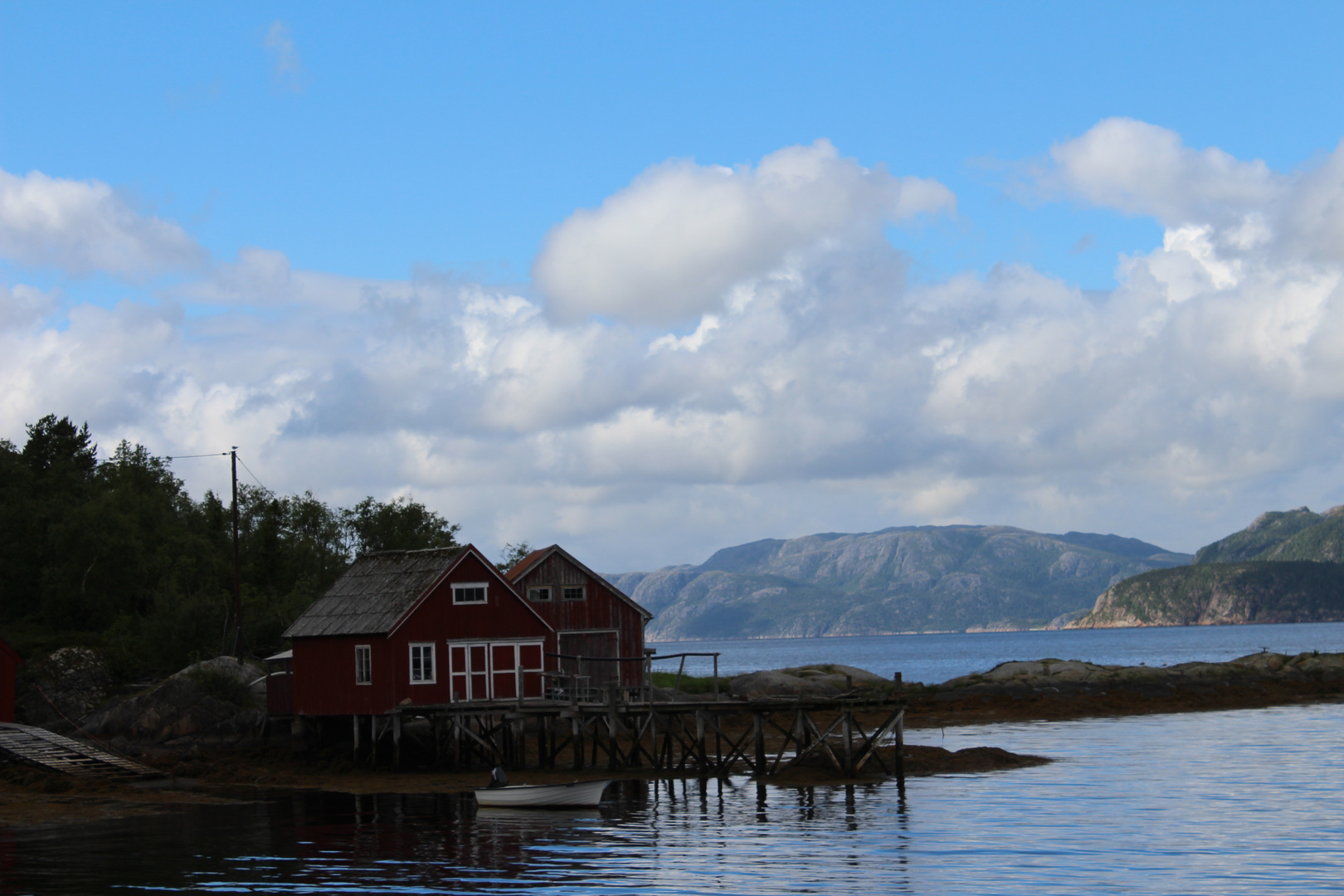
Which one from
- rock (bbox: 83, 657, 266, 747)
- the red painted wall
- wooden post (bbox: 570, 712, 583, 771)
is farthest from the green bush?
wooden post (bbox: 570, 712, 583, 771)

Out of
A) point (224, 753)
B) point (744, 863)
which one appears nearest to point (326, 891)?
point (744, 863)

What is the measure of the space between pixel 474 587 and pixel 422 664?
11.6 ft

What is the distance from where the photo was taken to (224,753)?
175 ft

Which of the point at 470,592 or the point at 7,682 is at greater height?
the point at 470,592

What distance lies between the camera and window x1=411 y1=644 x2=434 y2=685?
4916 centimetres

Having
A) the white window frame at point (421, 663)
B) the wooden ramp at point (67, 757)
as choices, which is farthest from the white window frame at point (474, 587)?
the wooden ramp at point (67, 757)

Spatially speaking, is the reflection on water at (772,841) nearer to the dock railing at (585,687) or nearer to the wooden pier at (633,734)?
the wooden pier at (633,734)

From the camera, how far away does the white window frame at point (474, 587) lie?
1971 inches

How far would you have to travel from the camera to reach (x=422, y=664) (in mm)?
49219

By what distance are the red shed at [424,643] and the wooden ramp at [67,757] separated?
6832 millimetres

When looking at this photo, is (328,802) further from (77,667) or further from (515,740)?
(77,667)

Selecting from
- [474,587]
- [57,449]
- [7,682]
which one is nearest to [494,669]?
[474,587]

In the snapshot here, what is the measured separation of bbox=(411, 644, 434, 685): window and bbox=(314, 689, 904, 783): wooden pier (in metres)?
1.16

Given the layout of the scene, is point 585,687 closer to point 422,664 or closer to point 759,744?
point 422,664
